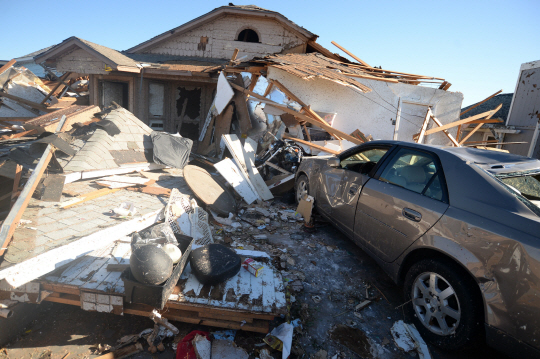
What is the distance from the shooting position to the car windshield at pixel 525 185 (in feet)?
7.75

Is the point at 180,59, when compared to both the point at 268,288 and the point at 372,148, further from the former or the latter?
the point at 268,288

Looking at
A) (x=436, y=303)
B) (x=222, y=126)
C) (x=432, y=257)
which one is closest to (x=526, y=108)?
(x=222, y=126)

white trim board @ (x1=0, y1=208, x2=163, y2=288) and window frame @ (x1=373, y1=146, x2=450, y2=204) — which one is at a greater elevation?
window frame @ (x1=373, y1=146, x2=450, y2=204)

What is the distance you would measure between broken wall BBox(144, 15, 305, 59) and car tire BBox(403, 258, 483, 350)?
10531 millimetres

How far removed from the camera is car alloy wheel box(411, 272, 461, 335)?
2488 mm

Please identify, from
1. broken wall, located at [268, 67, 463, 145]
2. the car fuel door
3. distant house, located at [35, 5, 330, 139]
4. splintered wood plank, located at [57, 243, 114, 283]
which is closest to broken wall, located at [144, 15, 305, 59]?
distant house, located at [35, 5, 330, 139]

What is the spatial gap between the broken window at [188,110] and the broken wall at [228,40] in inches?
75.1

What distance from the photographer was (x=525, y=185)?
2.59m

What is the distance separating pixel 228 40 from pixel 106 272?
423 inches

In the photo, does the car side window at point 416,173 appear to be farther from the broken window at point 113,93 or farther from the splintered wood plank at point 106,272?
the broken window at point 113,93

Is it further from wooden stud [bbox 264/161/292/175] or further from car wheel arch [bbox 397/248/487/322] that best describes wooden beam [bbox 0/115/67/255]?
wooden stud [bbox 264/161/292/175]

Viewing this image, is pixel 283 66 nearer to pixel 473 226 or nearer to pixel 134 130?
pixel 134 130

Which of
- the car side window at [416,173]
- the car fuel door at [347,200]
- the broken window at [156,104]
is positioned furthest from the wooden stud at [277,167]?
the broken window at [156,104]

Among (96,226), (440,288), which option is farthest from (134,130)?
(440,288)
